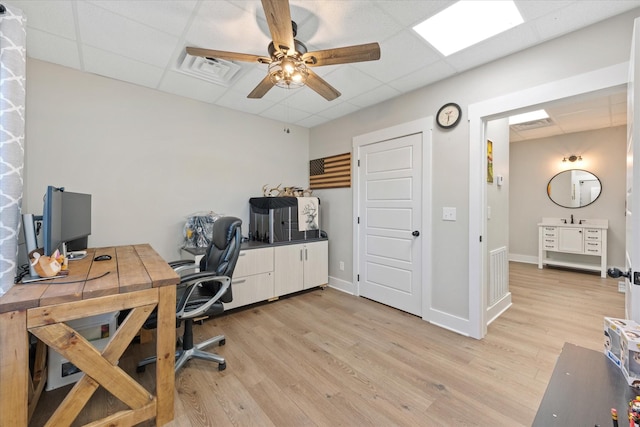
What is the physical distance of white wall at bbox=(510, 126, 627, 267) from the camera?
178 inches

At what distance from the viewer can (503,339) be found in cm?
239

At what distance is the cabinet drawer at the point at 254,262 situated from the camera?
9.77ft

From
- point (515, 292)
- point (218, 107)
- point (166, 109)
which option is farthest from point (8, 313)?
point (515, 292)

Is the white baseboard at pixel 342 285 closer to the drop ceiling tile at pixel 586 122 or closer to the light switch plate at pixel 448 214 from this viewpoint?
the light switch plate at pixel 448 214

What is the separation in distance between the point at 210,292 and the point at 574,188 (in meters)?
6.55

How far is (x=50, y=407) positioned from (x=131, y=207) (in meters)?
1.77

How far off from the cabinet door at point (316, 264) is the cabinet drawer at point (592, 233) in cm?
465

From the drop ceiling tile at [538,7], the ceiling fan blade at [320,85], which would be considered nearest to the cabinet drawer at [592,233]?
the drop ceiling tile at [538,7]

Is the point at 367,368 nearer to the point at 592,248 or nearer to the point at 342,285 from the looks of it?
the point at 342,285

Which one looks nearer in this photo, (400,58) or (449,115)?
(400,58)

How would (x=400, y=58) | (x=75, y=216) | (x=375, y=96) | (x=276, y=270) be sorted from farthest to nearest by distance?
(x=276, y=270) → (x=375, y=96) → (x=400, y=58) → (x=75, y=216)

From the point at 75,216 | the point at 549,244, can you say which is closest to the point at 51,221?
the point at 75,216

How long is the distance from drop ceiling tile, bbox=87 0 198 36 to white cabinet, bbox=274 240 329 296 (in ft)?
7.71

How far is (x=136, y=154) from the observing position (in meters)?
2.81
